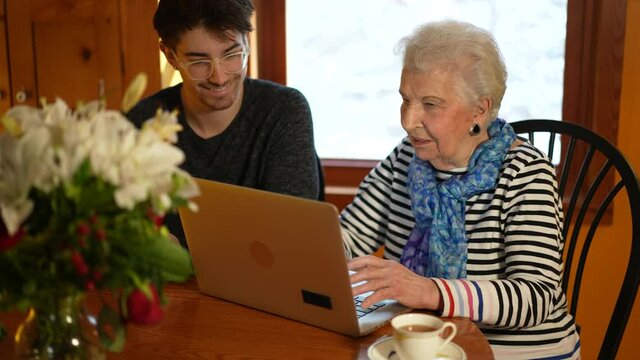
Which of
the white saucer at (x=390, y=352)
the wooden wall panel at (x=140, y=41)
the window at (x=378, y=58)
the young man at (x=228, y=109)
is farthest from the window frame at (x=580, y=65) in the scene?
the white saucer at (x=390, y=352)

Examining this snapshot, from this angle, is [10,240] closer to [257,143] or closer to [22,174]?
[22,174]

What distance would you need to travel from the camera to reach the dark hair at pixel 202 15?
1.91 meters

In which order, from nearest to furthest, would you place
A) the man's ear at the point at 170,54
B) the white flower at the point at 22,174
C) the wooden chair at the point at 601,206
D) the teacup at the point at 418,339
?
the white flower at the point at 22,174, the teacup at the point at 418,339, the wooden chair at the point at 601,206, the man's ear at the point at 170,54

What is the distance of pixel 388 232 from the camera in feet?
6.23

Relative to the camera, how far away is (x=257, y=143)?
81.1 inches

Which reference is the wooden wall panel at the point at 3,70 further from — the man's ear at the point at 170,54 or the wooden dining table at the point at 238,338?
the wooden dining table at the point at 238,338

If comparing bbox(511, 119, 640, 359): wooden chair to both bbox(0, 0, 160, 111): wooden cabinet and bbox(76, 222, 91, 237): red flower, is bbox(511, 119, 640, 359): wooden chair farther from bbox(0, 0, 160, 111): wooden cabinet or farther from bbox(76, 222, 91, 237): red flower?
bbox(0, 0, 160, 111): wooden cabinet

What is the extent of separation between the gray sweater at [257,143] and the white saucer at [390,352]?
29.5 inches

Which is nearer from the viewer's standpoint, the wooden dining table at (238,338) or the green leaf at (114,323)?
the green leaf at (114,323)

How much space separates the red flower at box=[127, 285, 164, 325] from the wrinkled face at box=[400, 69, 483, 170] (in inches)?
36.3

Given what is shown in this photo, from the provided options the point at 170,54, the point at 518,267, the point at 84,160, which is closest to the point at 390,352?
the point at 518,267

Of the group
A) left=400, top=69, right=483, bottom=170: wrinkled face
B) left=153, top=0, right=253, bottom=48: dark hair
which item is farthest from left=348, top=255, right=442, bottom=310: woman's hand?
left=153, top=0, right=253, bottom=48: dark hair

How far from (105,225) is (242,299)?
623 mm

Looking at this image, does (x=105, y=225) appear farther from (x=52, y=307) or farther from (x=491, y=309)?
(x=491, y=309)
